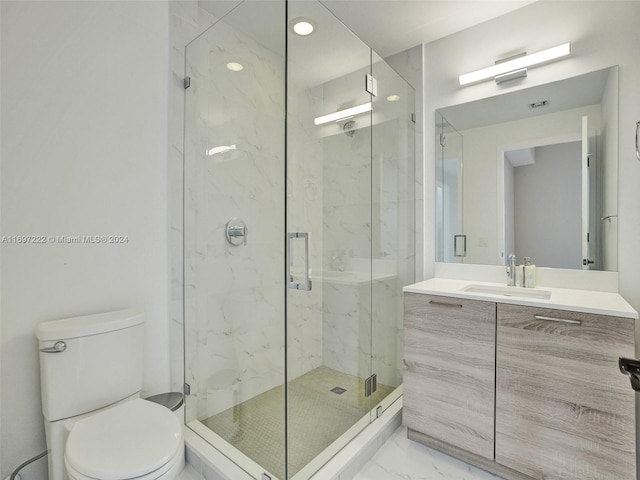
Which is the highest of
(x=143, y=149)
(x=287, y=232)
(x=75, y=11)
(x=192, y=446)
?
(x=75, y=11)

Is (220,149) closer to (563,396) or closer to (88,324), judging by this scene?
(88,324)

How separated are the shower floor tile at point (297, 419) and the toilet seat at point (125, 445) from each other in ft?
1.57

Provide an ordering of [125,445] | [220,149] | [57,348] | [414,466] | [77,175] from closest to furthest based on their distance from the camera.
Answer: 1. [125,445]
2. [57,348]
3. [77,175]
4. [414,466]
5. [220,149]

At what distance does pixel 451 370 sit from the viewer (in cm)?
168

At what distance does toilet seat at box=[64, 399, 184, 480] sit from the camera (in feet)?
3.39

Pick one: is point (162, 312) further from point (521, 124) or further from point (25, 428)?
point (521, 124)

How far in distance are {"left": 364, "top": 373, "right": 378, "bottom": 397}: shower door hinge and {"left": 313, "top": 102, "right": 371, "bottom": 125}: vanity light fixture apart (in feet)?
5.07

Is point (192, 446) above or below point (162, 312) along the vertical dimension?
below

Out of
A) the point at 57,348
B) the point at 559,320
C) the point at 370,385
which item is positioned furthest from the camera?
the point at 370,385

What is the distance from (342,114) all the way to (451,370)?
1513 millimetres

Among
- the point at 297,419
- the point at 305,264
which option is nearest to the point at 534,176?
the point at 305,264

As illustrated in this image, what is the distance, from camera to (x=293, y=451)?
4.88 feet

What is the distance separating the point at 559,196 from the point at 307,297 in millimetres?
1551

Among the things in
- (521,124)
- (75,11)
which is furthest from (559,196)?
(75,11)
